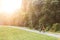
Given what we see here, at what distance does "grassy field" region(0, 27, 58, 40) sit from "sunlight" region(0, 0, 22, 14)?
43 cm

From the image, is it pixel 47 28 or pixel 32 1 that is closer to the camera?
pixel 47 28

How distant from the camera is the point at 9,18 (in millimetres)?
4090

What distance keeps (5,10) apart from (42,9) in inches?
32.2

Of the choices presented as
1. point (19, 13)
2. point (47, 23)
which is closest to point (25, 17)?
point (19, 13)

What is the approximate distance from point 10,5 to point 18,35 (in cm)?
84

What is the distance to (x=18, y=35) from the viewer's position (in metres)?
3.65

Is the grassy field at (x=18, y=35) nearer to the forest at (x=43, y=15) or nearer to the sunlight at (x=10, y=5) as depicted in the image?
the forest at (x=43, y=15)

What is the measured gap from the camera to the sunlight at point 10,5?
4145 mm

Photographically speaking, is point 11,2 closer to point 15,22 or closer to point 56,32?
point 15,22

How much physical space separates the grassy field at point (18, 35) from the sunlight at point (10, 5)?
16.8 inches

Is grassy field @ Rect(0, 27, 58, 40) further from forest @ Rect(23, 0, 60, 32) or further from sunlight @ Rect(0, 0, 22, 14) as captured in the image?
sunlight @ Rect(0, 0, 22, 14)

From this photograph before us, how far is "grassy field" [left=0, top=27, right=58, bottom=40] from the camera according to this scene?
353cm

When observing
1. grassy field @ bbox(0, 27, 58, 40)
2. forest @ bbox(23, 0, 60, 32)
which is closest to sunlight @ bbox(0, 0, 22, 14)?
forest @ bbox(23, 0, 60, 32)

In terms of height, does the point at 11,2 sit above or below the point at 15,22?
above
